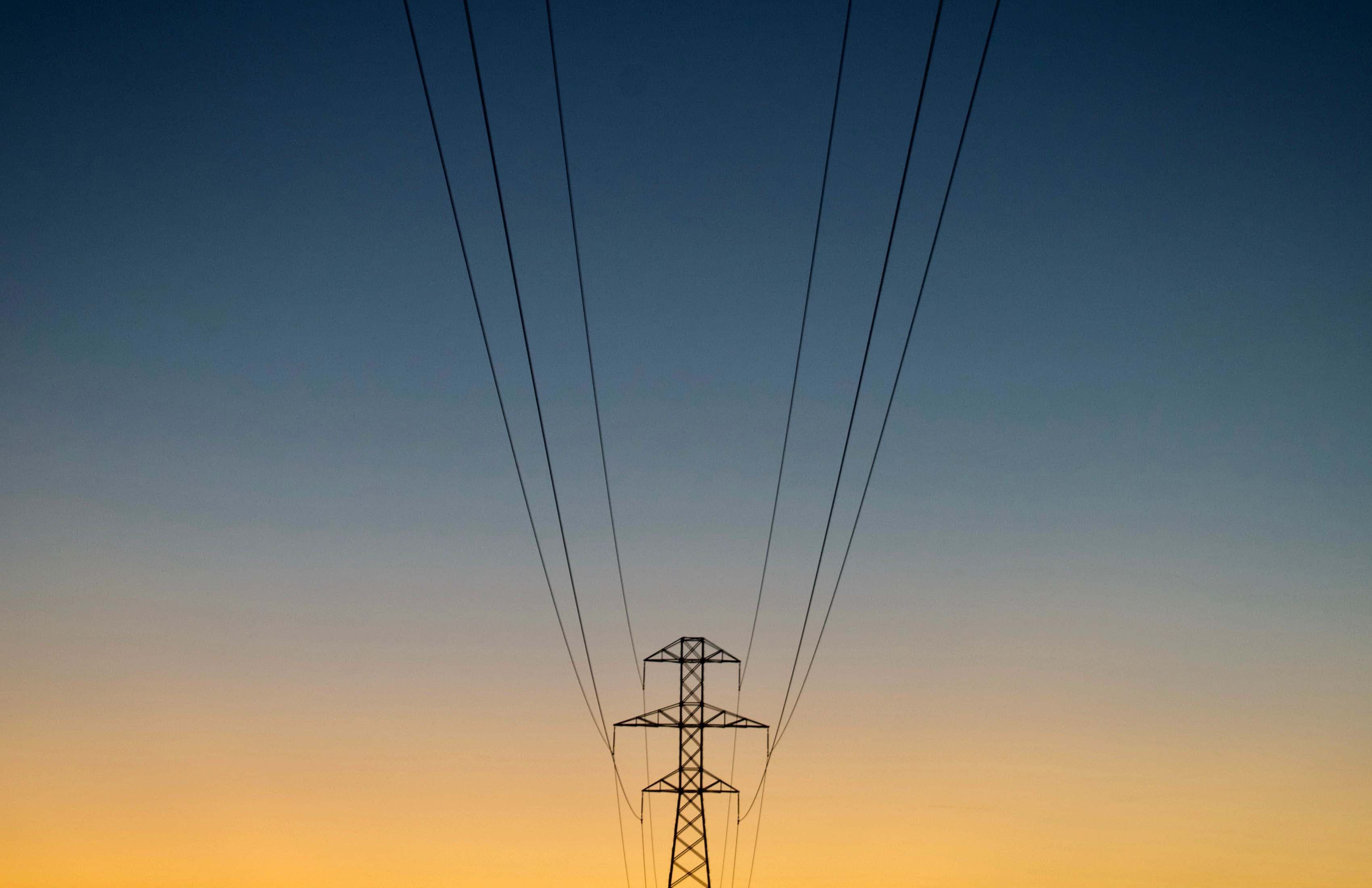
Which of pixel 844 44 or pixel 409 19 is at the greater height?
pixel 844 44

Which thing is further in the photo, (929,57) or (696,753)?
(696,753)

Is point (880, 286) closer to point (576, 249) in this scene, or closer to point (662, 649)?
point (576, 249)

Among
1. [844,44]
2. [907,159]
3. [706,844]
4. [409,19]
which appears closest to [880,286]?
[907,159]

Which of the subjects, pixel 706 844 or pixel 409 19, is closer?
pixel 409 19

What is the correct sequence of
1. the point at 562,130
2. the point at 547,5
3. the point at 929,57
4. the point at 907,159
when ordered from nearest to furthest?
the point at 929,57
the point at 907,159
the point at 547,5
the point at 562,130

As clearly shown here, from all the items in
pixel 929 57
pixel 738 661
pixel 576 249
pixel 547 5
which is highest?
pixel 738 661

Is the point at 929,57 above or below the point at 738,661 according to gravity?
below

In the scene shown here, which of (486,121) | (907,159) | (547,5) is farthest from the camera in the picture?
(547,5)

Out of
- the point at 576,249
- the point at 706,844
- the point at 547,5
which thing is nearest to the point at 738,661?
the point at 706,844

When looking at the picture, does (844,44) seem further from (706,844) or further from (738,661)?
(706,844)
